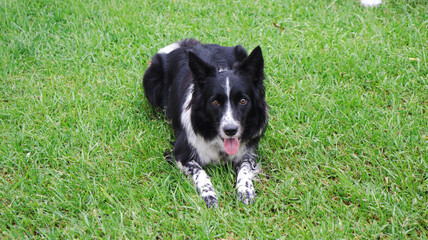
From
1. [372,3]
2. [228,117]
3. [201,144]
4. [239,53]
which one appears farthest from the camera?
[372,3]

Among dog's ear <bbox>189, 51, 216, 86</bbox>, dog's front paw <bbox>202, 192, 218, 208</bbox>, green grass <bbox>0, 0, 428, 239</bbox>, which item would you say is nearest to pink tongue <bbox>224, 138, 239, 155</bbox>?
green grass <bbox>0, 0, 428, 239</bbox>

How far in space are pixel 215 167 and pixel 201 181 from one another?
268mm

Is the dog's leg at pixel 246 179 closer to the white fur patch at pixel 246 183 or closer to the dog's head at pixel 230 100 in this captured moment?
the white fur patch at pixel 246 183

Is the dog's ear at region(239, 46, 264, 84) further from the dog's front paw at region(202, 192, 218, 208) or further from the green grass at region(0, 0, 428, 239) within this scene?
the dog's front paw at region(202, 192, 218, 208)

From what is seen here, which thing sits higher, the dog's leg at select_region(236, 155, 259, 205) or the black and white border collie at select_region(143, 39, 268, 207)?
the black and white border collie at select_region(143, 39, 268, 207)

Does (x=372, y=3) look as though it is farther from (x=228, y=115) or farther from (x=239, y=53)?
(x=228, y=115)

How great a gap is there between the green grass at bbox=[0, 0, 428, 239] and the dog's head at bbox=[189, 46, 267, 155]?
43cm

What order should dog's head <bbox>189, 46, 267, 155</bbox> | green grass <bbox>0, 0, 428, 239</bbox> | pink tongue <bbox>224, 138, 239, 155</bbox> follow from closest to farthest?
green grass <bbox>0, 0, 428, 239</bbox> → dog's head <bbox>189, 46, 267, 155</bbox> → pink tongue <bbox>224, 138, 239, 155</bbox>

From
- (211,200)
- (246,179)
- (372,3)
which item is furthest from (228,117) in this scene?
(372,3)

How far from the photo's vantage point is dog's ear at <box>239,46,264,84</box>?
3153 millimetres

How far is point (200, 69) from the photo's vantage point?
3.23 metres

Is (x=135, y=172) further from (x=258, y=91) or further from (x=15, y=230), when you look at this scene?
(x=258, y=91)

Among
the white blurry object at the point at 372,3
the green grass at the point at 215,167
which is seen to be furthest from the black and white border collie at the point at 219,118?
the white blurry object at the point at 372,3

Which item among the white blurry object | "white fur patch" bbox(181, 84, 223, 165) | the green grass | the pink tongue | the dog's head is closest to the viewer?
the green grass
